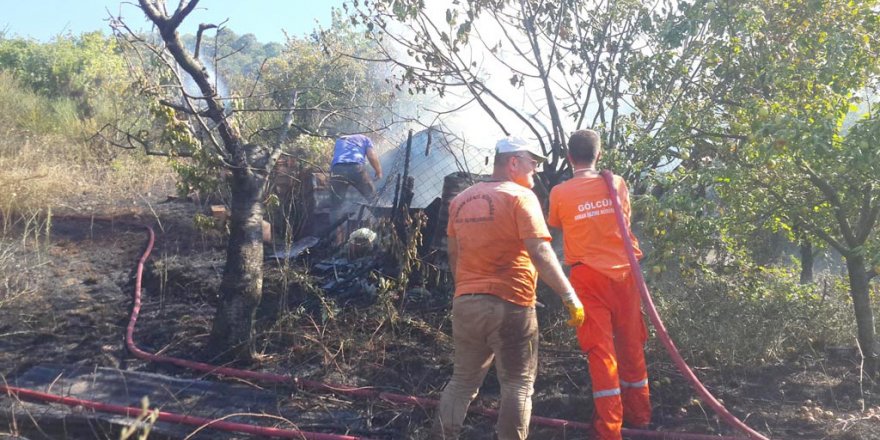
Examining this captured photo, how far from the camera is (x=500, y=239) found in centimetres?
379

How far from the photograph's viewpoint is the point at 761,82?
211 inches

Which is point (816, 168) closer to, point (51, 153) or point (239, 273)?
point (239, 273)

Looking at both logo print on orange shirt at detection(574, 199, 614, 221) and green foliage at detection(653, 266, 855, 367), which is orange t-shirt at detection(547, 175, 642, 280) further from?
green foliage at detection(653, 266, 855, 367)

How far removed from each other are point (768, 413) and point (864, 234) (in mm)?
1516

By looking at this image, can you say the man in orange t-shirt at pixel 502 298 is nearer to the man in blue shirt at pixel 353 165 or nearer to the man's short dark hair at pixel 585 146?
the man's short dark hair at pixel 585 146

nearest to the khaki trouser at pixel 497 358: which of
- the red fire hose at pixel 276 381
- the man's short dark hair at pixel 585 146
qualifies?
the red fire hose at pixel 276 381

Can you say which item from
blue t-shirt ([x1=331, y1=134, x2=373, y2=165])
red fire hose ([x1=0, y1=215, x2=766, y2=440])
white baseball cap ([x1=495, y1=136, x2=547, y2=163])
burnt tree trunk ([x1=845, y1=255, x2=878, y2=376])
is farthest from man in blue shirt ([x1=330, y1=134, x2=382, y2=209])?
burnt tree trunk ([x1=845, y1=255, x2=878, y2=376])

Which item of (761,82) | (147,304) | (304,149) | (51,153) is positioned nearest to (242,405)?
(147,304)

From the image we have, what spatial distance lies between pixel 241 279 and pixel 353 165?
331 centimetres

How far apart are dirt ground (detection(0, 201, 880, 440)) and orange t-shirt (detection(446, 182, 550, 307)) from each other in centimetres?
106

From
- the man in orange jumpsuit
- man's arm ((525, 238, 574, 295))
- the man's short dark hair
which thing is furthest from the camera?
the man's short dark hair

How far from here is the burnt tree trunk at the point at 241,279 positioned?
5.08 m

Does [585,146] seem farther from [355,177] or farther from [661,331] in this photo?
[355,177]

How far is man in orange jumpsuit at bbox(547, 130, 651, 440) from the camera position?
166 inches
